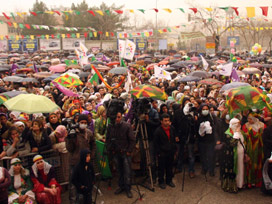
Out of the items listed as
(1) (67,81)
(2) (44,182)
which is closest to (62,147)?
(2) (44,182)

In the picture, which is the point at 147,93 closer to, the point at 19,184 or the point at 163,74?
the point at 19,184

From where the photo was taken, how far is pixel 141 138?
6199 mm

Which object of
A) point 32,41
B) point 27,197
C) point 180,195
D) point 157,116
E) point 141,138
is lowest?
point 180,195

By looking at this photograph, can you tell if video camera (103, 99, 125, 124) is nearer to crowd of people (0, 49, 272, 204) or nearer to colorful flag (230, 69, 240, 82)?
crowd of people (0, 49, 272, 204)

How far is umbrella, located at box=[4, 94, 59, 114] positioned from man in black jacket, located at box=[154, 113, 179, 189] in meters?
2.02

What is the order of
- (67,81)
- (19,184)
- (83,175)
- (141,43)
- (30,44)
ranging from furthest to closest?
1. (30,44)
2. (141,43)
3. (67,81)
4. (19,184)
5. (83,175)

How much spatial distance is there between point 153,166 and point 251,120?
2082 millimetres

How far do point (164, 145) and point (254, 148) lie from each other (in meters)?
1.63

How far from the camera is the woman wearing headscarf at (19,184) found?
483 cm

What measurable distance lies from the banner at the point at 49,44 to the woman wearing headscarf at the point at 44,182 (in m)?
43.4

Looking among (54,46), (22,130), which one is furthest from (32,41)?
(22,130)

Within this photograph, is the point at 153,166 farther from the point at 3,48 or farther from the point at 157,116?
the point at 3,48

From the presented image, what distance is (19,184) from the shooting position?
→ 4.95 m

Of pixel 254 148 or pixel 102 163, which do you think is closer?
pixel 254 148
